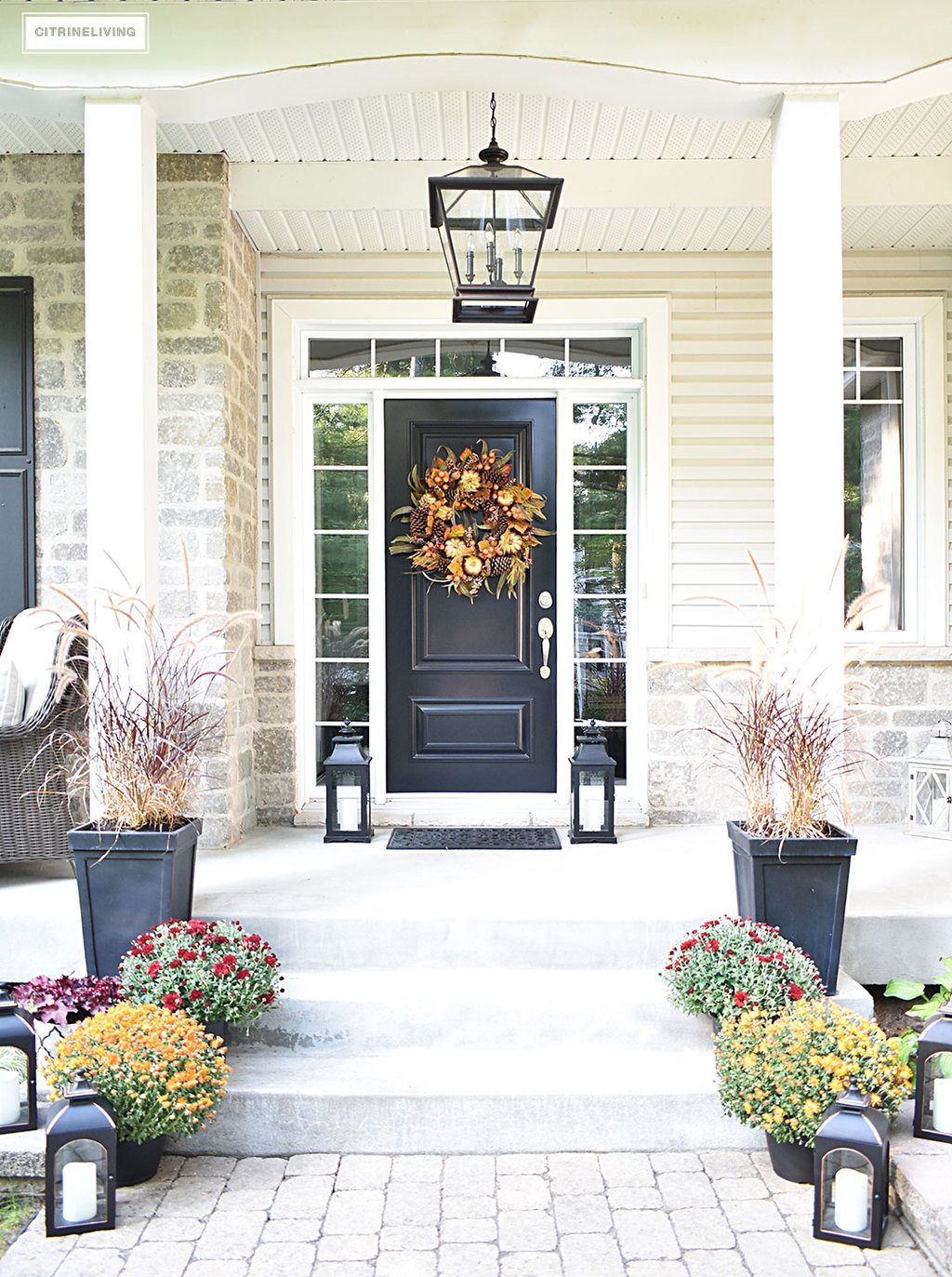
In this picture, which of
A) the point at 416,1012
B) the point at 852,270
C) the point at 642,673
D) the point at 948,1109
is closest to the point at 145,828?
the point at 416,1012

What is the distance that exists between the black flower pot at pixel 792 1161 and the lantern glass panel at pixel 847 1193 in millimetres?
171

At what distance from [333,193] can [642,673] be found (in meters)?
2.52

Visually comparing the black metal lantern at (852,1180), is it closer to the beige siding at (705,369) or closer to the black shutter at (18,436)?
the beige siding at (705,369)

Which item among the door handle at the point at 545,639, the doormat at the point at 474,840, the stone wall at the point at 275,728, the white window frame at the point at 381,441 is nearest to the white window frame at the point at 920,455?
the white window frame at the point at 381,441

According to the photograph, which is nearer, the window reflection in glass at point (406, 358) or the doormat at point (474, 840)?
the doormat at point (474, 840)

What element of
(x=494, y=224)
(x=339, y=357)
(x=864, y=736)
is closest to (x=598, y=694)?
(x=864, y=736)

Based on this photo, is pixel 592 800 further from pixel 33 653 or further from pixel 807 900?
pixel 33 653

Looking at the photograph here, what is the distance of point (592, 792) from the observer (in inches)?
185

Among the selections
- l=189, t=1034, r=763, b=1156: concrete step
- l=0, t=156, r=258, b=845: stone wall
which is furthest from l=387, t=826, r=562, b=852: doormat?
l=189, t=1034, r=763, b=1156: concrete step

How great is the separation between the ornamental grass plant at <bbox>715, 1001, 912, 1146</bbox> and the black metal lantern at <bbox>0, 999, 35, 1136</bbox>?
171 centimetres

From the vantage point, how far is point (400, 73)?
3518mm

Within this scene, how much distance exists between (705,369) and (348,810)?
261cm

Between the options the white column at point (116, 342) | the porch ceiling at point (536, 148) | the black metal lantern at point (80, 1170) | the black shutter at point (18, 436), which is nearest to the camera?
the black metal lantern at point (80, 1170)

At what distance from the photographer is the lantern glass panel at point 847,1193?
245 centimetres
